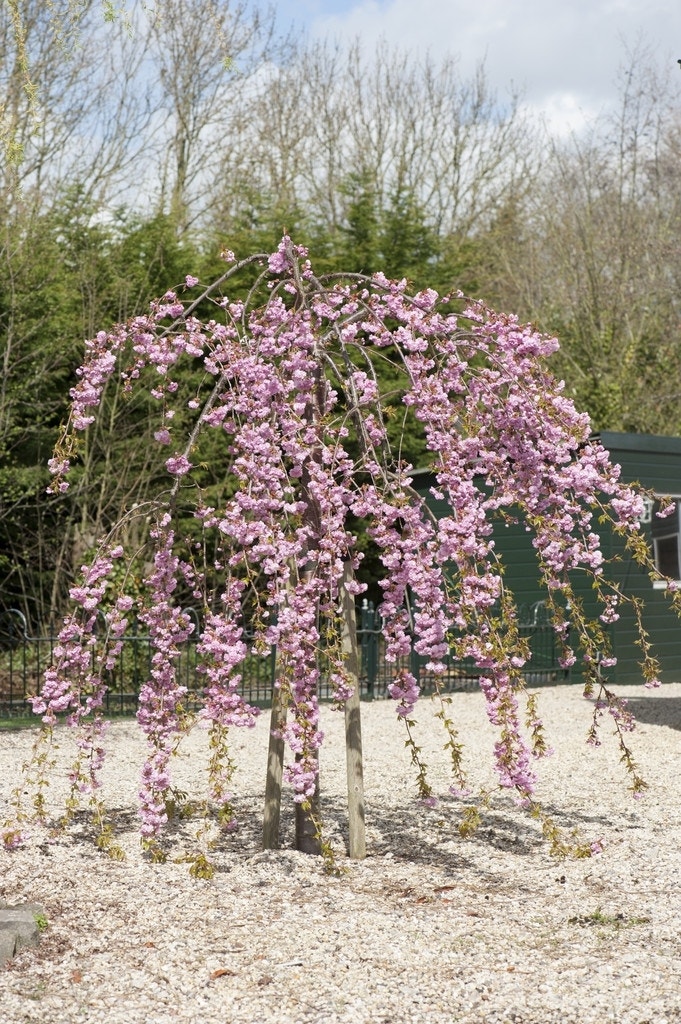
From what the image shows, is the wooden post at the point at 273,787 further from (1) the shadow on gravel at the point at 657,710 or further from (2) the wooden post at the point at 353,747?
(1) the shadow on gravel at the point at 657,710

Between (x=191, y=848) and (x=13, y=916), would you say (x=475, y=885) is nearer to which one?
(x=191, y=848)

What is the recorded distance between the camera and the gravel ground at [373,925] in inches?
145

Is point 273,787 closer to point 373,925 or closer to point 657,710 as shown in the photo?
point 373,925

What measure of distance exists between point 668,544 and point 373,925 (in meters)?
11.1

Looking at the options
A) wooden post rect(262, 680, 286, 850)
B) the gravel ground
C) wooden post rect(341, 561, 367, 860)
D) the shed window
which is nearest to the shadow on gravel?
the shed window

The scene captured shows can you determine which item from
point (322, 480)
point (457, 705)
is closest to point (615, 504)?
point (322, 480)

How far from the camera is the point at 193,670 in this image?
12.6 metres

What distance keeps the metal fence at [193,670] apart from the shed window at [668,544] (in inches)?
67.2

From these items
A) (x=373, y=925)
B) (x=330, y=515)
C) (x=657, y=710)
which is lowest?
(x=373, y=925)

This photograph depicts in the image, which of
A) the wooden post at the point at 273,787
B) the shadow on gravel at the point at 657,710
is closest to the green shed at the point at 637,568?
the shadow on gravel at the point at 657,710

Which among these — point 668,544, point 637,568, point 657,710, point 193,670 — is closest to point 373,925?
point 657,710

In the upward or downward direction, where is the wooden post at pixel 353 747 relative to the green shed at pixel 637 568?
downward

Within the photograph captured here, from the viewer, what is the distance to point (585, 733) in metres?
9.80

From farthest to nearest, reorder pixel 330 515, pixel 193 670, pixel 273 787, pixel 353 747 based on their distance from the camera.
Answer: pixel 193 670
pixel 273 787
pixel 353 747
pixel 330 515
